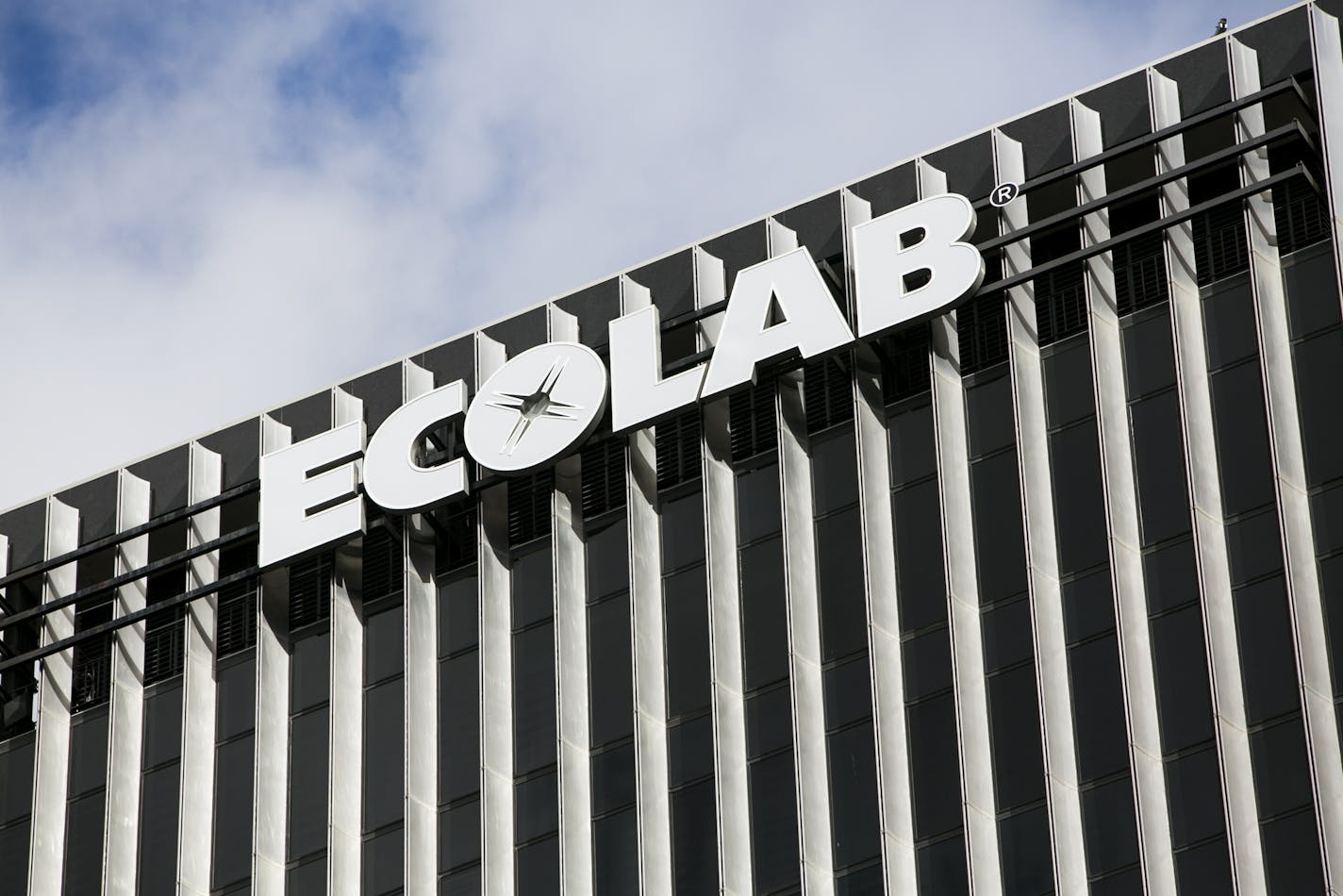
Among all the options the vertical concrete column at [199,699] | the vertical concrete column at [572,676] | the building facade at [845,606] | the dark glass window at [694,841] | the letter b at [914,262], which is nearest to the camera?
the building facade at [845,606]

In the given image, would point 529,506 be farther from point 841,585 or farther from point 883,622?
point 883,622

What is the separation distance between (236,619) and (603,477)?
899 centimetres

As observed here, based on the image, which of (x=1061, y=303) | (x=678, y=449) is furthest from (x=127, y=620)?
(x=1061, y=303)

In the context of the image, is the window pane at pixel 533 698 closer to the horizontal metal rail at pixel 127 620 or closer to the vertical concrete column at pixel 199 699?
the horizontal metal rail at pixel 127 620

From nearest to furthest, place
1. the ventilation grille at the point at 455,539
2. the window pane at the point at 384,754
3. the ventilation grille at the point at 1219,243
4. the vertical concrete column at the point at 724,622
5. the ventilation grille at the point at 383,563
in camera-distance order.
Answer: the vertical concrete column at the point at 724,622 → the ventilation grille at the point at 1219,243 → the window pane at the point at 384,754 → the ventilation grille at the point at 455,539 → the ventilation grille at the point at 383,563

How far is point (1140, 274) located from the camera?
5738cm

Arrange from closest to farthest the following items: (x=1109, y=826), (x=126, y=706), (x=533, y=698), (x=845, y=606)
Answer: (x=1109, y=826)
(x=845, y=606)
(x=533, y=698)
(x=126, y=706)

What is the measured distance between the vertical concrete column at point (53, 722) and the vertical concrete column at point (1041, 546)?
22.3 meters

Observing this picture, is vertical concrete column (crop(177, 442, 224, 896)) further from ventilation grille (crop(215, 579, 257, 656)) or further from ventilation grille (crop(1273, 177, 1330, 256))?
ventilation grille (crop(1273, 177, 1330, 256))

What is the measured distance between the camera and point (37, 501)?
68062 mm

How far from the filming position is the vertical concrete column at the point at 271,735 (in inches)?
2381

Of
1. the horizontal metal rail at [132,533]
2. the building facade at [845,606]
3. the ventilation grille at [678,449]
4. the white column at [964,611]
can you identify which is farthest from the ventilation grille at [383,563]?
the white column at [964,611]

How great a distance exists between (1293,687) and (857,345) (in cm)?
1202

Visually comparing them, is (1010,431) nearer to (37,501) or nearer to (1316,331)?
(1316,331)
